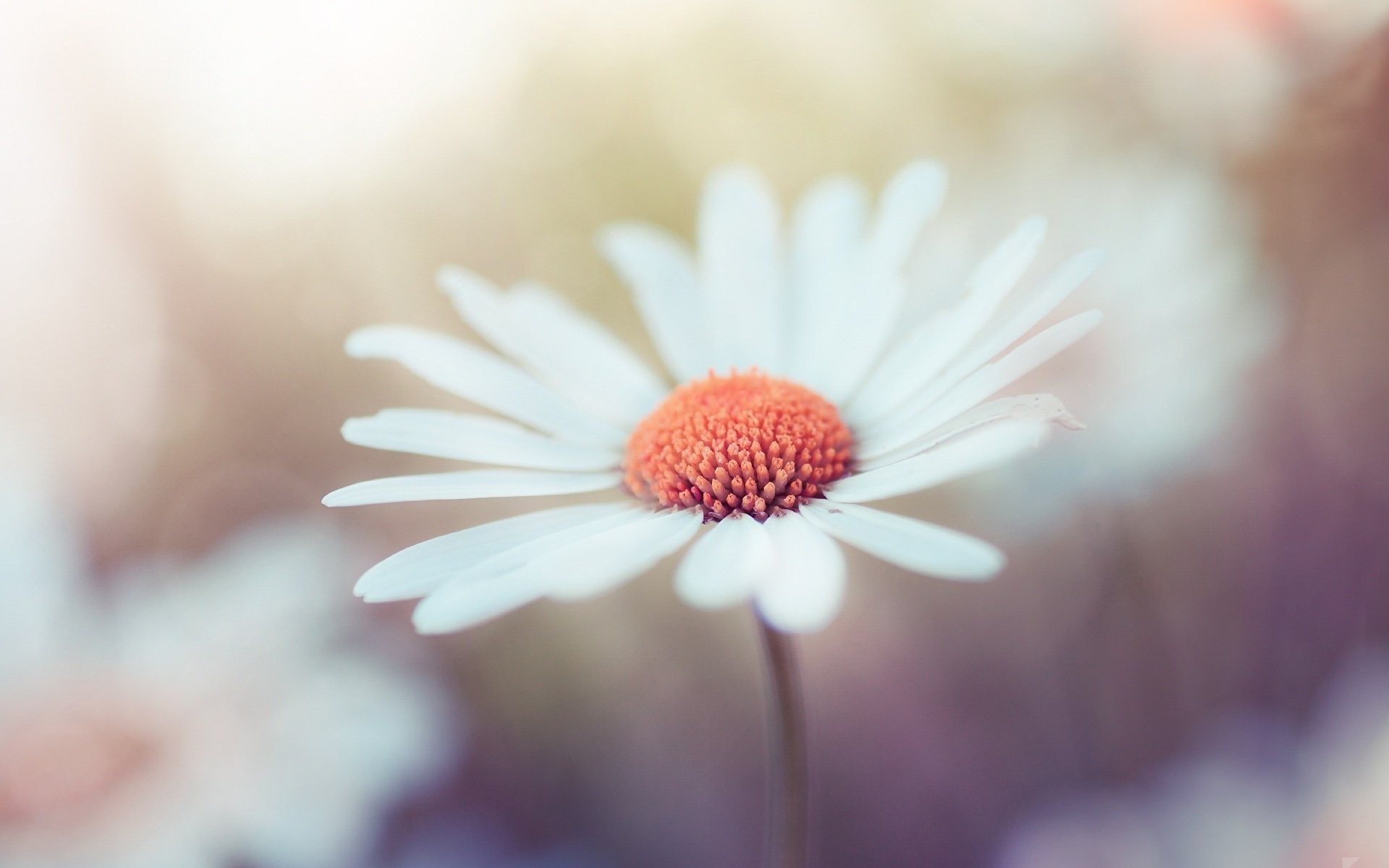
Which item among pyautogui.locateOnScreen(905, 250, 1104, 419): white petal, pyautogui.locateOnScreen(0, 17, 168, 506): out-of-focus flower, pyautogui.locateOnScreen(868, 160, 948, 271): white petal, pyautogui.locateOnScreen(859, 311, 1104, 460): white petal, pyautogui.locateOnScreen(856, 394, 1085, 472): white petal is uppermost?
pyautogui.locateOnScreen(0, 17, 168, 506): out-of-focus flower

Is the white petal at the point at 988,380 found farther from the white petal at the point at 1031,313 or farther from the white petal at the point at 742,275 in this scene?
the white petal at the point at 742,275

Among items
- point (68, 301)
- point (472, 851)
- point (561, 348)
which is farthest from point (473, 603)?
point (68, 301)

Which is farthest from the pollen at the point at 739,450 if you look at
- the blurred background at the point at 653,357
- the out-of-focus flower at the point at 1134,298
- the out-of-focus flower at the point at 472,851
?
the out-of-focus flower at the point at 472,851

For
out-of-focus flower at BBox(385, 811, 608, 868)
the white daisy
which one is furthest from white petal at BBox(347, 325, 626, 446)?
out-of-focus flower at BBox(385, 811, 608, 868)

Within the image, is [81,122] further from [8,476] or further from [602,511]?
[602,511]

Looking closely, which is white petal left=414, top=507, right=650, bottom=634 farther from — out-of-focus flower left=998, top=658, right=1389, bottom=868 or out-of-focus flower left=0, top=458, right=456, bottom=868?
out-of-focus flower left=998, top=658, right=1389, bottom=868

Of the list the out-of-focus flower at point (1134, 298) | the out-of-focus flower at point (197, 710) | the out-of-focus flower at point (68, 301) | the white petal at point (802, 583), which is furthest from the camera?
the out-of-focus flower at point (68, 301)

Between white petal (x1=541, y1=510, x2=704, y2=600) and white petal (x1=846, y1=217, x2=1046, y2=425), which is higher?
white petal (x1=846, y1=217, x2=1046, y2=425)
